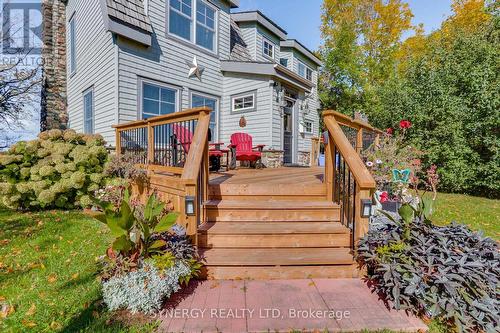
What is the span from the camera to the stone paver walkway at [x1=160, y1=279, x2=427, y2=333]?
200cm

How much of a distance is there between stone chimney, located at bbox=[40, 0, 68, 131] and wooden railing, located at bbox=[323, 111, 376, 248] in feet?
29.2

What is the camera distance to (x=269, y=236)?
116 inches

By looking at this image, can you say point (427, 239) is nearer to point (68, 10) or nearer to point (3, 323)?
point (3, 323)

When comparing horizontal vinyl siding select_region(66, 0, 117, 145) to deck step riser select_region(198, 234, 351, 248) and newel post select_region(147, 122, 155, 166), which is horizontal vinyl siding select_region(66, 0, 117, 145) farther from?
deck step riser select_region(198, 234, 351, 248)

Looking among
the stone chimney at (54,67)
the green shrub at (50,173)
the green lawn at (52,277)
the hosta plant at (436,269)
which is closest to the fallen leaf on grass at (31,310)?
the green lawn at (52,277)

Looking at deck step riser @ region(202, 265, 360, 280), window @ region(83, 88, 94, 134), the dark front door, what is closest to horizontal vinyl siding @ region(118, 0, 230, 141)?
window @ region(83, 88, 94, 134)

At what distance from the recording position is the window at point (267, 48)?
33.5ft

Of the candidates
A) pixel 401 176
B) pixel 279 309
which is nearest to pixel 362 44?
pixel 401 176

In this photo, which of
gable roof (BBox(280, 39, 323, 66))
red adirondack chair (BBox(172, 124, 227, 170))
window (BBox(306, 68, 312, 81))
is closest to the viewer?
red adirondack chair (BBox(172, 124, 227, 170))

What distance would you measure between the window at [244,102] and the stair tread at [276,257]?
18.5 ft

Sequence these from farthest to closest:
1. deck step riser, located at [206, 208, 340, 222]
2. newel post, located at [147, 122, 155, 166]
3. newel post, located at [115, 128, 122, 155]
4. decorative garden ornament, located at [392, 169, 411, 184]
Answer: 1. newel post, located at [115, 128, 122, 155]
2. newel post, located at [147, 122, 155, 166]
3. decorative garden ornament, located at [392, 169, 411, 184]
4. deck step riser, located at [206, 208, 340, 222]

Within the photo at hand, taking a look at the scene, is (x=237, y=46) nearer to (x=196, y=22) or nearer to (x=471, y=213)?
(x=196, y=22)

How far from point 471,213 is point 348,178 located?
4.45m

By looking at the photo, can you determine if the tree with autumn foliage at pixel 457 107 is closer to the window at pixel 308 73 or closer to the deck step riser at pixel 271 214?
the window at pixel 308 73
